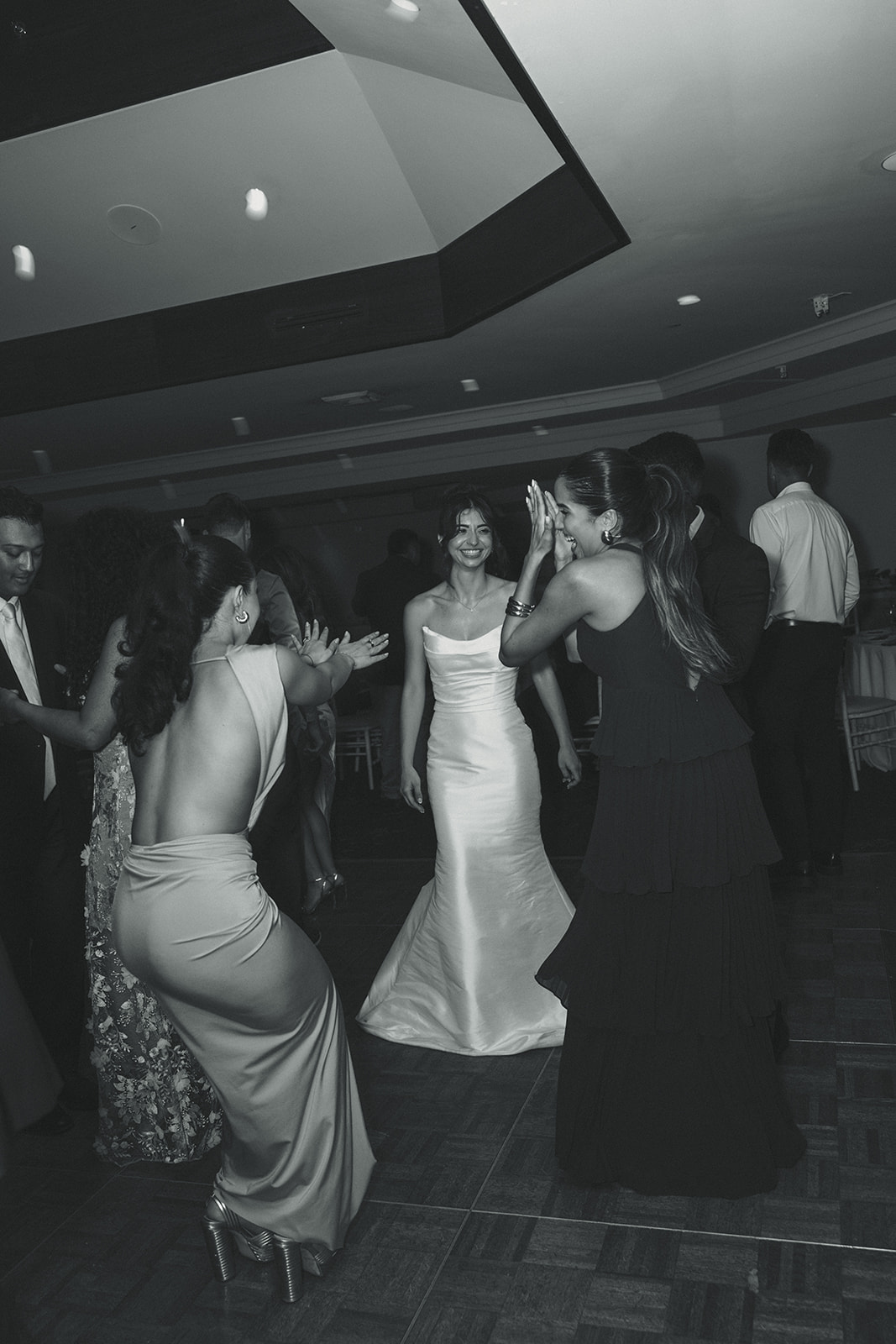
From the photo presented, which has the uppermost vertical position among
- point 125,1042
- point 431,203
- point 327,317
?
point 431,203

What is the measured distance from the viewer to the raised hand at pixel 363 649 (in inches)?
92.4

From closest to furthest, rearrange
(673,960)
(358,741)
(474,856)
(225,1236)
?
(225,1236), (673,960), (474,856), (358,741)

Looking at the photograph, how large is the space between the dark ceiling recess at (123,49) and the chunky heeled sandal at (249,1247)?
11.9 feet

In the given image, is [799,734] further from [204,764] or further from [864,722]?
[204,764]

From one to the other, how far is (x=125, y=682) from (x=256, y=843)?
1.51 meters

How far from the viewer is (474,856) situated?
311cm

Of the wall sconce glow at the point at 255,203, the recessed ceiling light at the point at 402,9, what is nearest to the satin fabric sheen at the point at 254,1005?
the recessed ceiling light at the point at 402,9

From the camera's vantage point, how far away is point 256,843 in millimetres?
3338

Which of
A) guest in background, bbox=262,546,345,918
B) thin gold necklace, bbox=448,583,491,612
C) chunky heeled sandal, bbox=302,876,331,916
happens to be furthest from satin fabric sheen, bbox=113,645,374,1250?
chunky heeled sandal, bbox=302,876,331,916

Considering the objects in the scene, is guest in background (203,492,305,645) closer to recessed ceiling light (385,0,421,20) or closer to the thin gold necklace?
the thin gold necklace

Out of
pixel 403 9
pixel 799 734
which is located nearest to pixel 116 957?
pixel 403 9

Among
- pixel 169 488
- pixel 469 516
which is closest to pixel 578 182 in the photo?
pixel 469 516

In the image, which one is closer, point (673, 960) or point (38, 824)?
point (673, 960)

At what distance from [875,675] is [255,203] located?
13.6ft
